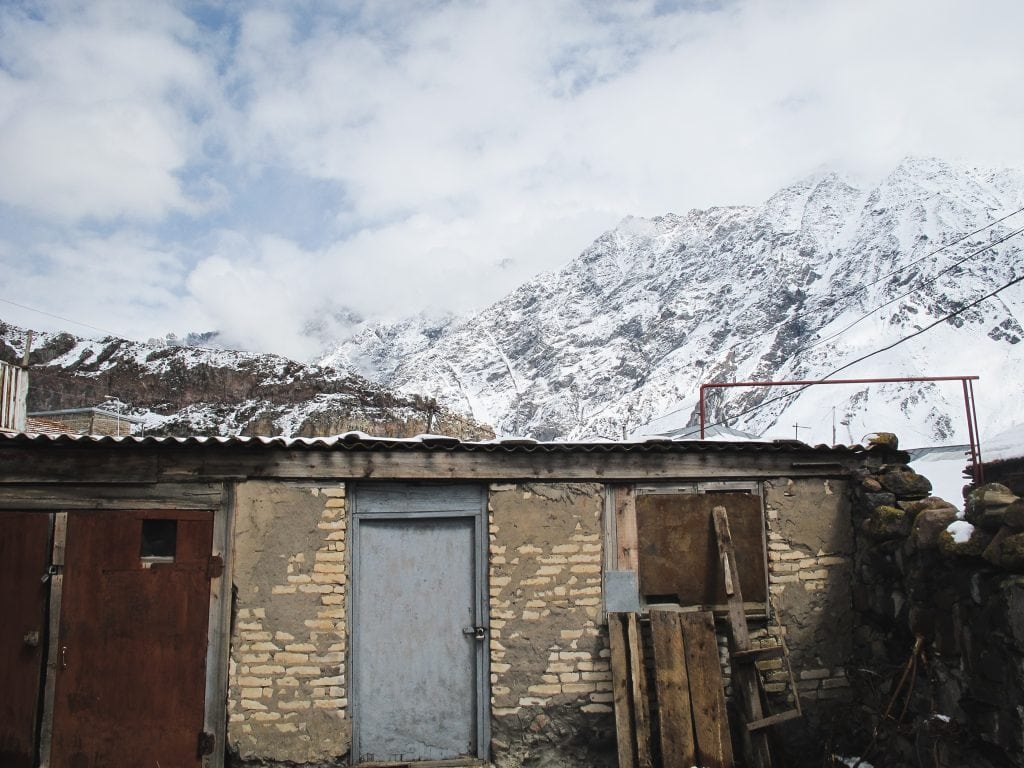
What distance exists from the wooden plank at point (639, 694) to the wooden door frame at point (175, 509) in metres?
3.61

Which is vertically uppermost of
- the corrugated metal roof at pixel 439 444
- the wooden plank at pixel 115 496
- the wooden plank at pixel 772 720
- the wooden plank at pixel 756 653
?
the corrugated metal roof at pixel 439 444

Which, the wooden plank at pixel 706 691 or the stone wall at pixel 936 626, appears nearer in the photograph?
the stone wall at pixel 936 626

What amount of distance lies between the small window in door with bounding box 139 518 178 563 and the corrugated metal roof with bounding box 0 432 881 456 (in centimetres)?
76

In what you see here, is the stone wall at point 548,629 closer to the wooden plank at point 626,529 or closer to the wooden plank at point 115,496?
the wooden plank at point 626,529

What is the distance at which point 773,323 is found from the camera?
13100 cm

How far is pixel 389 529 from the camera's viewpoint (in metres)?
7.53

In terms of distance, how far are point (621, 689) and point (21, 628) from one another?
17.4 ft

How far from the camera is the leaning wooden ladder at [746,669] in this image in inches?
272

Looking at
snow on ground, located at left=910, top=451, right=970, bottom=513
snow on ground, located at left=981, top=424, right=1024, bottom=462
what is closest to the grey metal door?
snow on ground, located at left=981, top=424, right=1024, bottom=462

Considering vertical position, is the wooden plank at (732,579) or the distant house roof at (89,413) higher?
the distant house roof at (89,413)

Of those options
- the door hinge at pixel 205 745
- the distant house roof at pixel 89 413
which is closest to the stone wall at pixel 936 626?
the door hinge at pixel 205 745

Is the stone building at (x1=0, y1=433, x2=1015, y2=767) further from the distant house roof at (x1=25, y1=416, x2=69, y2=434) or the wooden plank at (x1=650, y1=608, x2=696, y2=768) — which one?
the distant house roof at (x1=25, y1=416, x2=69, y2=434)

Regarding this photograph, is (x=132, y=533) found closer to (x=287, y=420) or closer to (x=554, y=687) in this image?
A: (x=554, y=687)

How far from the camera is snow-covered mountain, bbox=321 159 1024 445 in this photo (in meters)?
93.0
